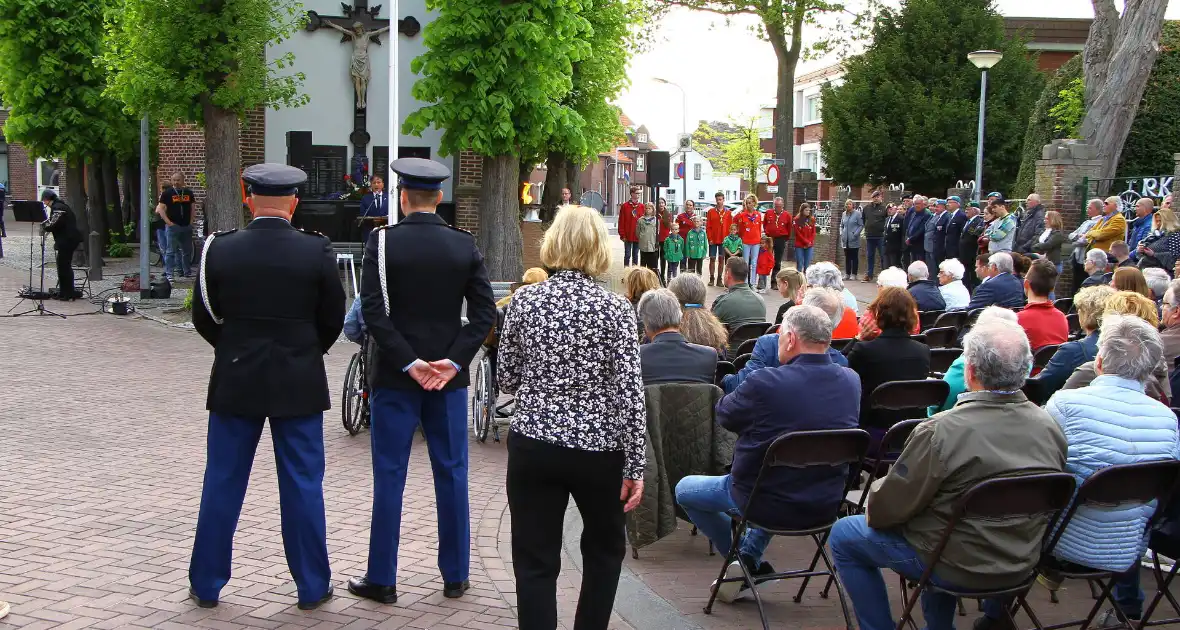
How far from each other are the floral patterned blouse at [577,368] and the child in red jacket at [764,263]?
1876cm

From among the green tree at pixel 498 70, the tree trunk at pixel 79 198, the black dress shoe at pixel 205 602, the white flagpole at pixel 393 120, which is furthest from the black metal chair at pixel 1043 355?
the tree trunk at pixel 79 198

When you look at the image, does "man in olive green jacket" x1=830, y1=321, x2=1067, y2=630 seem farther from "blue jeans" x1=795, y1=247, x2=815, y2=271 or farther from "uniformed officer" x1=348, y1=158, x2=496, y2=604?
"blue jeans" x1=795, y1=247, x2=815, y2=271

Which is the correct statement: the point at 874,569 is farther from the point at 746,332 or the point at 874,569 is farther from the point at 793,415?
the point at 746,332

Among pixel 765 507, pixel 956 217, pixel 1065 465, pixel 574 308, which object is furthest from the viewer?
pixel 956 217

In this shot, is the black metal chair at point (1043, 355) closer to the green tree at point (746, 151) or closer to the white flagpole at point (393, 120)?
the white flagpole at point (393, 120)

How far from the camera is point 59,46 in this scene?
2234 cm

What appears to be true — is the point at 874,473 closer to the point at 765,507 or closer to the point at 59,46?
the point at 765,507

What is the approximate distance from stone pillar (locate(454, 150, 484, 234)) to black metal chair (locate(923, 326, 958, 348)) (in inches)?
612

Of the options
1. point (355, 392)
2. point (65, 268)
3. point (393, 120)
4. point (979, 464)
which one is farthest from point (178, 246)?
point (979, 464)

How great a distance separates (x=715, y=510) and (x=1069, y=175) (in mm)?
16893

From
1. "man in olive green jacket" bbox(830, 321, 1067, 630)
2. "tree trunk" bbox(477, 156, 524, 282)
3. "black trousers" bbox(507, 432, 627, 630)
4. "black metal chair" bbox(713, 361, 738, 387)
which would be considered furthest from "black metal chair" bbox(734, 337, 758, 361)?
"tree trunk" bbox(477, 156, 524, 282)

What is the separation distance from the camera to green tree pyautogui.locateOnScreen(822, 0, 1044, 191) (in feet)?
111

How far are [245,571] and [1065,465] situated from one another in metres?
3.76

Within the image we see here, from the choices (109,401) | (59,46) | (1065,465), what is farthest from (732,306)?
(59,46)
